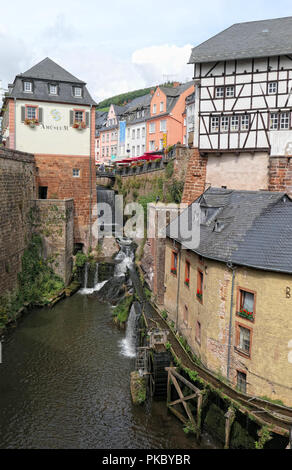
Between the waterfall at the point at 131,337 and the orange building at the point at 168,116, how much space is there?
84.0 ft

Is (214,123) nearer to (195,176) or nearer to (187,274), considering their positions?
(195,176)

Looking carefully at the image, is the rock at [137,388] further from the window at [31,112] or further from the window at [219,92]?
the window at [31,112]

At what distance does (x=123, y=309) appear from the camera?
24156mm

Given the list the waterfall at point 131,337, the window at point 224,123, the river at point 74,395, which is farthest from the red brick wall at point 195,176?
the river at point 74,395

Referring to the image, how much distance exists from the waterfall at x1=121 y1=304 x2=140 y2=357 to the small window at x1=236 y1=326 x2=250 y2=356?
731cm

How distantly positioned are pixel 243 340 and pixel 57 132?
75.4 feet

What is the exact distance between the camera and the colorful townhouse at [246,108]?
23.8m

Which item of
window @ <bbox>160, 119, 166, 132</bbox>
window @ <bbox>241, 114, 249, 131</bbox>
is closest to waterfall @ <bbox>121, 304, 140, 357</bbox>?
window @ <bbox>241, 114, 249, 131</bbox>

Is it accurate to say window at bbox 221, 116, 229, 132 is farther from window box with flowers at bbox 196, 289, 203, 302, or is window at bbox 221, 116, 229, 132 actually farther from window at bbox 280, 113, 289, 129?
window box with flowers at bbox 196, 289, 203, 302

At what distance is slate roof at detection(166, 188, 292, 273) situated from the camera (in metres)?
13.3

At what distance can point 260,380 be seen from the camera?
13.2 m

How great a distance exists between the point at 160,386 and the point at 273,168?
14.5 meters
